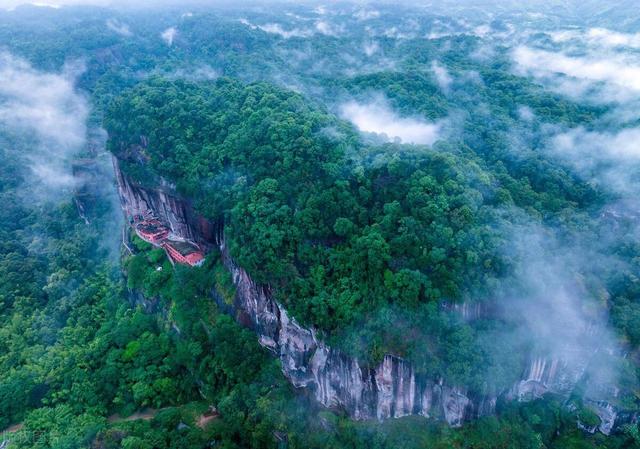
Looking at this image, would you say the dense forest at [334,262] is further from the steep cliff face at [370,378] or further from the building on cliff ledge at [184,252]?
the building on cliff ledge at [184,252]

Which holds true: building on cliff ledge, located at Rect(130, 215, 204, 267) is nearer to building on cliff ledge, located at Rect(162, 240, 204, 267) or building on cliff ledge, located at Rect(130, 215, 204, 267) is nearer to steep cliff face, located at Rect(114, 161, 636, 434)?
building on cliff ledge, located at Rect(162, 240, 204, 267)

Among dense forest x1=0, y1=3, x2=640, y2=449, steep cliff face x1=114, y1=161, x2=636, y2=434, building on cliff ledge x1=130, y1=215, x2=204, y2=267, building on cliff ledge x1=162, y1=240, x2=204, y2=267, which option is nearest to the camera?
dense forest x1=0, y1=3, x2=640, y2=449

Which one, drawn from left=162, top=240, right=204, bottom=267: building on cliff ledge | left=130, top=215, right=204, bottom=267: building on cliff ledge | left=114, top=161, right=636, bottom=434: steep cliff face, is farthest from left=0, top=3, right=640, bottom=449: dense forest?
left=162, top=240, right=204, bottom=267: building on cliff ledge

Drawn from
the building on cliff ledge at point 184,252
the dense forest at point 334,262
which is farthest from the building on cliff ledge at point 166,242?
the dense forest at point 334,262

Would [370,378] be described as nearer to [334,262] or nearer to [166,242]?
[334,262]

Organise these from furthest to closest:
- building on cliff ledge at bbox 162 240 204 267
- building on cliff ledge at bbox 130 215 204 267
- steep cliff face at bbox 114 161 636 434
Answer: building on cliff ledge at bbox 130 215 204 267, building on cliff ledge at bbox 162 240 204 267, steep cliff face at bbox 114 161 636 434

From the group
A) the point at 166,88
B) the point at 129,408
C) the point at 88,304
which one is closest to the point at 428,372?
the point at 129,408
